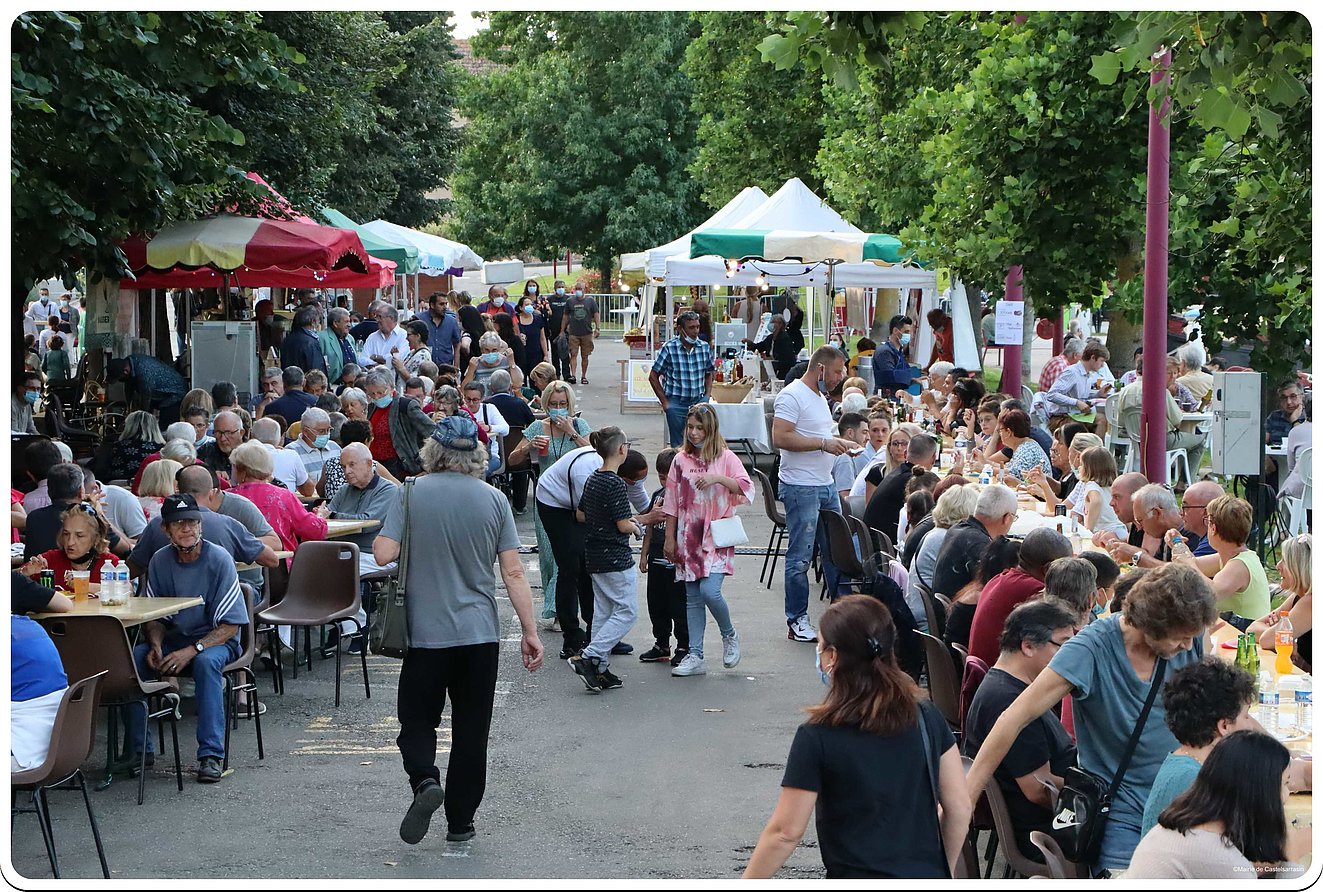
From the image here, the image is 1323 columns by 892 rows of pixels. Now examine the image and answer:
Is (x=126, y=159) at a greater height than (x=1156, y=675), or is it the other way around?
(x=126, y=159)

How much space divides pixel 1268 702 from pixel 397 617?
3.40 metres

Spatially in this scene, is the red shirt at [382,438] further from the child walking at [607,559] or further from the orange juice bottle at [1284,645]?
the orange juice bottle at [1284,645]

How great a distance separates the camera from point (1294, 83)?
6219 mm

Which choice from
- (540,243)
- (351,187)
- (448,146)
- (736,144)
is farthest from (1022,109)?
(540,243)

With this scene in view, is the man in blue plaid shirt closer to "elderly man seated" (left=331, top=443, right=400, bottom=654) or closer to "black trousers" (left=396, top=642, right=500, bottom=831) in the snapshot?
"elderly man seated" (left=331, top=443, right=400, bottom=654)

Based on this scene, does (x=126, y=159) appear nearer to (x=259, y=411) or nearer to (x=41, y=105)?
(x=41, y=105)

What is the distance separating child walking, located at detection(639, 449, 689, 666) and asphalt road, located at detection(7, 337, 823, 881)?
0.76 feet

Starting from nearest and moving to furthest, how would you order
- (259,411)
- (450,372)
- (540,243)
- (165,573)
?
1. (165,573)
2. (259,411)
3. (450,372)
4. (540,243)

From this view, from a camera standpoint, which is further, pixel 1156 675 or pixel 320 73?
pixel 320 73

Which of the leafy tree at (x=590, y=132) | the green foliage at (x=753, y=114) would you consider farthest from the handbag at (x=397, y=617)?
the leafy tree at (x=590, y=132)

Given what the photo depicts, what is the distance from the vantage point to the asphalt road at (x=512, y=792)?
6613 millimetres

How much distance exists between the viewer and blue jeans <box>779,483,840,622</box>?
11.0 m

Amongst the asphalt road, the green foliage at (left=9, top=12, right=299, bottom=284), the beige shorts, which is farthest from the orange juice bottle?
the beige shorts

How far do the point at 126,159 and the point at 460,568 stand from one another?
228 inches
